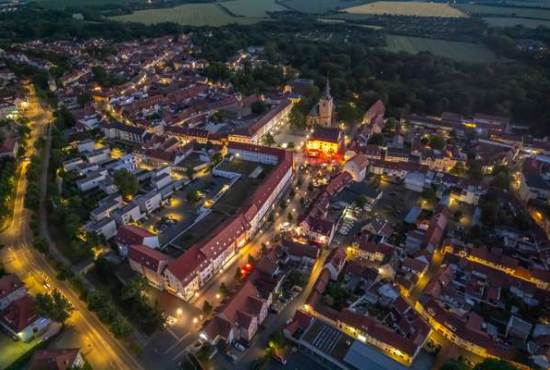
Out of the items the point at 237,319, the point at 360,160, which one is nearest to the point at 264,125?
the point at 360,160

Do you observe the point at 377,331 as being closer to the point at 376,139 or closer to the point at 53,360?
the point at 53,360

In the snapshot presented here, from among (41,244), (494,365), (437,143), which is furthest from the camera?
(437,143)

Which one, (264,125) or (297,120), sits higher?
(297,120)

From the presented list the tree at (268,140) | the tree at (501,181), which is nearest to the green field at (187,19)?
the tree at (268,140)

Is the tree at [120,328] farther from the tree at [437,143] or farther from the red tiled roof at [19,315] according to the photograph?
the tree at [437,143]

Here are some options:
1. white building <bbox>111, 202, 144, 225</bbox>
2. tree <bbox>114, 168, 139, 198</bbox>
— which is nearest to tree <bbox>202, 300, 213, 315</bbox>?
white building <bbox>111, 202, 144, 225</bbox>

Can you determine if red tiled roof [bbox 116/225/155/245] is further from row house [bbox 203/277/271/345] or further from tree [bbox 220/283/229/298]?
row house [bbox 203/277/271/345]
